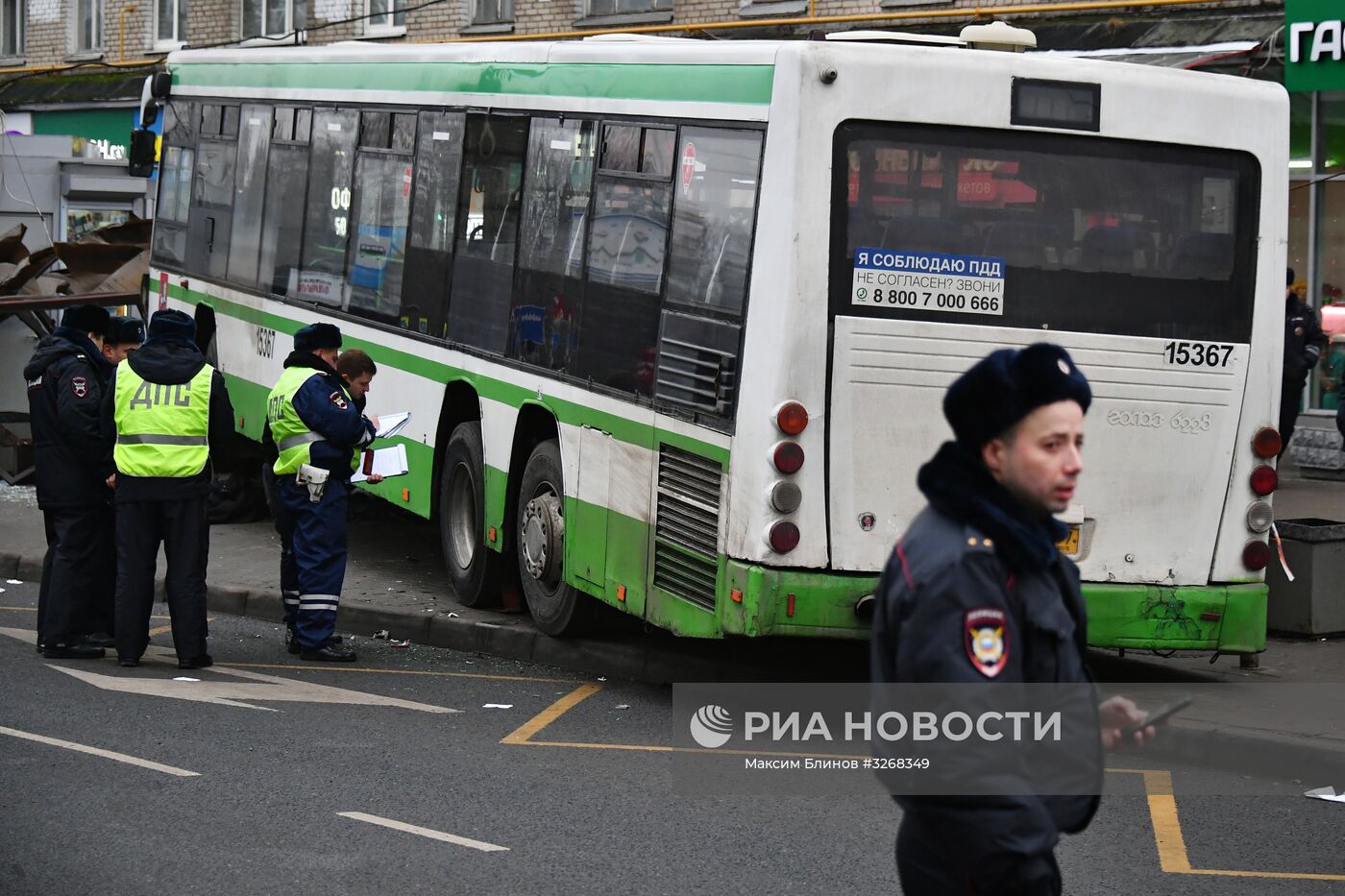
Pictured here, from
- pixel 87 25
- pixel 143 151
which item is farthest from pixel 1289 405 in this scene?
pixel 87 25

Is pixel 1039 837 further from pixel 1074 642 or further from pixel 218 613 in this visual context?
pixel 218 613

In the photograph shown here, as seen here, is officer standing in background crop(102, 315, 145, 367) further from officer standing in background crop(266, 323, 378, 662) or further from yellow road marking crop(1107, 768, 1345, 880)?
yellow road marking crop(1107, 768, 1345, 880)

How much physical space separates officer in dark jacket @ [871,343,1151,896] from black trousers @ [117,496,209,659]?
23.2 feet

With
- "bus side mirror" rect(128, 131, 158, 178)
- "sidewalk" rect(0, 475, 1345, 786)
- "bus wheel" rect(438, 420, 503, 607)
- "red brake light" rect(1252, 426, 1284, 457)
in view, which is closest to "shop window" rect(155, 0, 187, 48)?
"bus side mirror" rect(128, 131, 158, 178)

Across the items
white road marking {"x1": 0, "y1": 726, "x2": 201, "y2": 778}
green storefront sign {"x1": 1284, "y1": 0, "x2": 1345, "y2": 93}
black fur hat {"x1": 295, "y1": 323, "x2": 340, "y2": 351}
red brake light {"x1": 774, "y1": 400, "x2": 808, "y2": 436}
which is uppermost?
green storefront sign {"x1": 1284, "y1": 0, "x2": 1345, "y2": 93}

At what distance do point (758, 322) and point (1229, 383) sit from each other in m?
2.20

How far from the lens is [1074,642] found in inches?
151

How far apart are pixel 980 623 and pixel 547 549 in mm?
7399

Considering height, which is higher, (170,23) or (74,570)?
(170,23)

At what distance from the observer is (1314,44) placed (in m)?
16.7

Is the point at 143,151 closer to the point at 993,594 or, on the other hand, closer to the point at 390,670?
the point at 390,670

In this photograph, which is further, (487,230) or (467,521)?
(467,521)

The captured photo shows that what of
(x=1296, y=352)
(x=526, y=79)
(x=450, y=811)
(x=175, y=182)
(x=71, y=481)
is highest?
(x=526, y=79)

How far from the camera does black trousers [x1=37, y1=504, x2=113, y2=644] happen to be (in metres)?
A: 10.8
